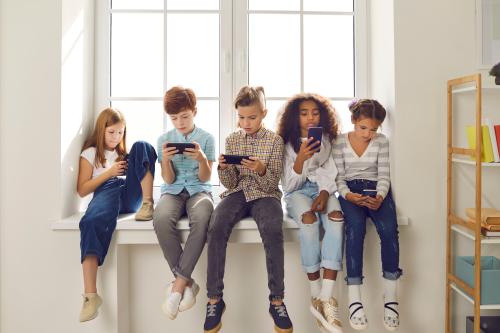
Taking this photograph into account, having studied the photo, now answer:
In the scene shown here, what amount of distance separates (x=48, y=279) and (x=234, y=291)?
0.87m

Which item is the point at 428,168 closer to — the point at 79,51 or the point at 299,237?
the point at 299,237

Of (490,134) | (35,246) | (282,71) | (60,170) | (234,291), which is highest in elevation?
(282,71)

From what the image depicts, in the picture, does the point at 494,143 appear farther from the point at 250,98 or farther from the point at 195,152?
the point at 195,152

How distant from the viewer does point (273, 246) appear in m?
2.31

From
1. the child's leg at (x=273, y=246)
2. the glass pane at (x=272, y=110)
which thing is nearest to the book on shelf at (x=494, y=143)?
the child's leg at (x=273, y=246)

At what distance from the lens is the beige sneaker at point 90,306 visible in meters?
2.30

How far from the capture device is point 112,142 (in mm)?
2678

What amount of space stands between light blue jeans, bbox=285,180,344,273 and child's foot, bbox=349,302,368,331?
0.56 ft

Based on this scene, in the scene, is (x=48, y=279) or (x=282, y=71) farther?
(x=282, y=71)

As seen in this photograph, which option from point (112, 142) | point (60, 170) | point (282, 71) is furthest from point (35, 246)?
point (282, 71)

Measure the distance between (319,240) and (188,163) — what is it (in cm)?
73

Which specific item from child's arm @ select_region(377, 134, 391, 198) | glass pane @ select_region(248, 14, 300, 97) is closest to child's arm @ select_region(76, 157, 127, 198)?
glass pane @ select_region(248, 14, 300, 97)

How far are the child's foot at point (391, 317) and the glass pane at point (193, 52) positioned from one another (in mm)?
1403

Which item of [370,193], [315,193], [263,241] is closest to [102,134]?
[263,241]
